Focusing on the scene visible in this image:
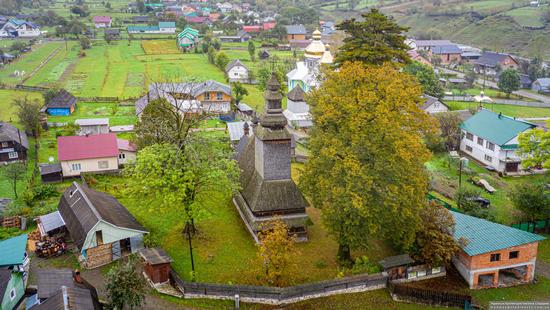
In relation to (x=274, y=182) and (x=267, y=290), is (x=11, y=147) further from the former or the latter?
(x=267, y=290)

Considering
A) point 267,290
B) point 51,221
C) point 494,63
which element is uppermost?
point 494,63

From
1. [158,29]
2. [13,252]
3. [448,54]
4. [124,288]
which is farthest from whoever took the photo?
[158,29]

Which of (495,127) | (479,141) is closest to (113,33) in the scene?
(479,141)

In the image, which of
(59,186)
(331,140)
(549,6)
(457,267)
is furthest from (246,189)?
(549,6)

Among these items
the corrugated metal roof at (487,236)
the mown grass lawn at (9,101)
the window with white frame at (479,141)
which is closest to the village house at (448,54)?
the window with white frame at (479,141)

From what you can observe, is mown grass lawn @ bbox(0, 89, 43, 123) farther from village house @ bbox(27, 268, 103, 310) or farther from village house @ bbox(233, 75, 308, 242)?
village house @ bbox(27, 268, 103, 310)
